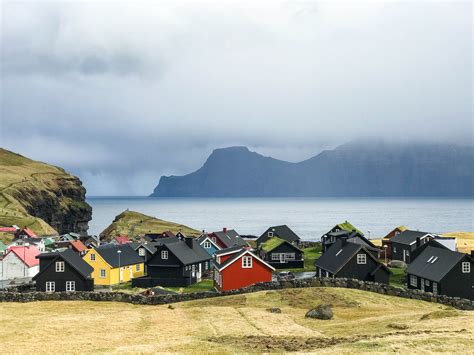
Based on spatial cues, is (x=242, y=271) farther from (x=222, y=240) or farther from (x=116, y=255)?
(x=222, y=240)

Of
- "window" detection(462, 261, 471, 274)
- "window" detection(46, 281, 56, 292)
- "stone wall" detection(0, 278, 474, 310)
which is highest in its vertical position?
"window" detection(462, 261, 471, 274)

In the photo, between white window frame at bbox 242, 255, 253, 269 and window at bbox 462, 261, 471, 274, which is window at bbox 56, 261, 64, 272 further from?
window at bbox 462, 261, 471, 274

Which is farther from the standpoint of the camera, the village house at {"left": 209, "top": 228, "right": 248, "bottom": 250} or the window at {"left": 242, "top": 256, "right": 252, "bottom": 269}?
the village house at {"left": 209, "top": 228, "right": 248, "bottom": 250}

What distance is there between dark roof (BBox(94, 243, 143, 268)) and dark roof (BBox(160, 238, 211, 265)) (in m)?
9.70

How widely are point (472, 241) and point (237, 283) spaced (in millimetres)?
91975

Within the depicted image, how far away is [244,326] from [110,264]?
50.0 metres

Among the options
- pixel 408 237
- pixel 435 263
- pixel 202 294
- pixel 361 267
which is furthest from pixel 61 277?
pixel 408 237

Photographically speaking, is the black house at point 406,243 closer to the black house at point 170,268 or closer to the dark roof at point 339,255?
the dark roof at point 339,255

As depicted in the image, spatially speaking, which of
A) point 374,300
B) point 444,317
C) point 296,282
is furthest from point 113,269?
point 444,317

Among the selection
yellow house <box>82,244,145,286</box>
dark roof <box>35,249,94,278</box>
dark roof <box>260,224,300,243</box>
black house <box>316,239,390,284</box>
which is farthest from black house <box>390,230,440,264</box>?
dark roof <box>35,249,94,278</box>

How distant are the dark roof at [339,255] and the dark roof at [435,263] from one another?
4.74 m

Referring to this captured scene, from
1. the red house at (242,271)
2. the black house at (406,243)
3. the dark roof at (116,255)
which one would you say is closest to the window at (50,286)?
the dark roof at (116,255)

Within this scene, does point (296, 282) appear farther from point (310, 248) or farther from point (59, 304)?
point (310, 248)

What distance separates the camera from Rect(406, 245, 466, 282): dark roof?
65.4m
